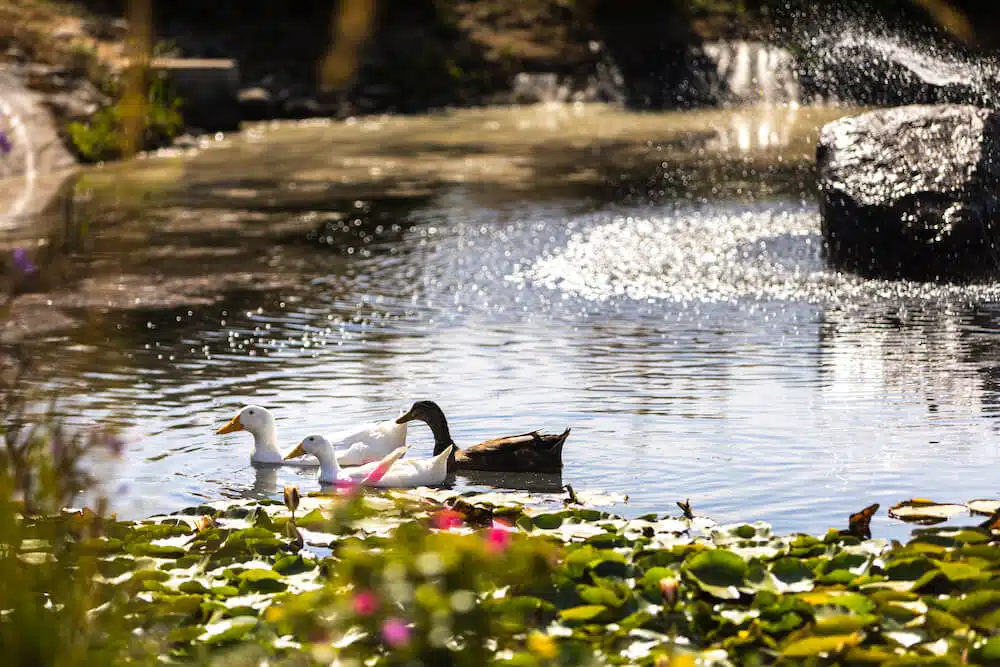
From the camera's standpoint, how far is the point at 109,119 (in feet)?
69.2

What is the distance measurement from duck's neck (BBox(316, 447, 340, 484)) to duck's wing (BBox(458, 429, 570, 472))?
556mm

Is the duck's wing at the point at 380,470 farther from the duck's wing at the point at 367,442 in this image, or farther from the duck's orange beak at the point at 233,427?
the duck's orange beak at the point at 233,427

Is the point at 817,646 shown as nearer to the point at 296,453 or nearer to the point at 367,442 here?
the point at 367,442

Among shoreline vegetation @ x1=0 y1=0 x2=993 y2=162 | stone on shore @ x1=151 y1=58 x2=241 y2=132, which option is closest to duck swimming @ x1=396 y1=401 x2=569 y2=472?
shoreline vegetation @ x1=0 y1=0 x2=993 y2=162

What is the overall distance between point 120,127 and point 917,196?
1283cm

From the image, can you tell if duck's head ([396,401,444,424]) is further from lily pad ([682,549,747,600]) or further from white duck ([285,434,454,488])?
lily pad ([682,549,747,600])

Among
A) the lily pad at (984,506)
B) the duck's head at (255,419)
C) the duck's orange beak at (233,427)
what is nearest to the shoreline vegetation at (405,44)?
the duck's orange beak at (233,427)

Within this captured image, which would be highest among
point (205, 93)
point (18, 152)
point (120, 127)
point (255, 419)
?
point (205, 93)

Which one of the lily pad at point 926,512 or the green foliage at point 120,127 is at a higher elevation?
the green foliage at point 120,127

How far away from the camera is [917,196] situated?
38.3 feet

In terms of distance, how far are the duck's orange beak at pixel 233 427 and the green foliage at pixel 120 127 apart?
12054 mm

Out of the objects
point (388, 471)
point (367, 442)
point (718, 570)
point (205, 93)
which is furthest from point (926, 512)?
point (205, 93)

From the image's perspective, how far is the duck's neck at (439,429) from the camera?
Answer: 7203 millimetres

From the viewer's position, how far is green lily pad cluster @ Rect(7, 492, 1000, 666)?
12.6 ft
